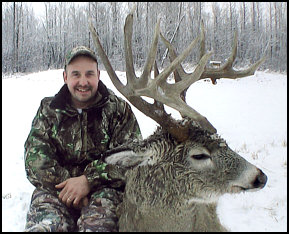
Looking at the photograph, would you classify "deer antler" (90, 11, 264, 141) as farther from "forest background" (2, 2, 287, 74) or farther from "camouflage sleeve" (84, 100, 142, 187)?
"forest background" (2, 2, 287, 74)

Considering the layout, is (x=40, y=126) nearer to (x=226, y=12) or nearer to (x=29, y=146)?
(x=29, y=146)

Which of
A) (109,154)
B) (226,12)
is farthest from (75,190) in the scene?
(226,12)

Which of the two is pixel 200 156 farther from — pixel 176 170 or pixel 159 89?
pixel 159 89

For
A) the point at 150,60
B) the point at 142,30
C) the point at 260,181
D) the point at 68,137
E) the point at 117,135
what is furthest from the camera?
the point at 142,30

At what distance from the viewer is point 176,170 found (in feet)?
7.83

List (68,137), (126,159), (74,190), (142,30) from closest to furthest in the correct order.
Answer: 1. (126,159)
2. (74,190)
3. (68,137)
4. (142,30)

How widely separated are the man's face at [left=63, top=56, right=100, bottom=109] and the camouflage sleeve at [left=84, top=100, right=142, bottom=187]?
31 cm

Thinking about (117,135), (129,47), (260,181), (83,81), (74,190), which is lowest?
(74,190)

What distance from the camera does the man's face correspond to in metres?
3.06

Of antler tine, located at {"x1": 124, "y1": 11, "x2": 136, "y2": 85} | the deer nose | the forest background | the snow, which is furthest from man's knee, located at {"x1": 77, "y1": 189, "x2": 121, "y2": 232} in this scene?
the forest background

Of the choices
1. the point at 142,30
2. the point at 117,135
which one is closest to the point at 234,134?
the point at 117,135

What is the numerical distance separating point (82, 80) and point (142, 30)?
83.9ft

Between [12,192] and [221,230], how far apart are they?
3.21 meters

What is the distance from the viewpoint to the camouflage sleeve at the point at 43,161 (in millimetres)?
2836
